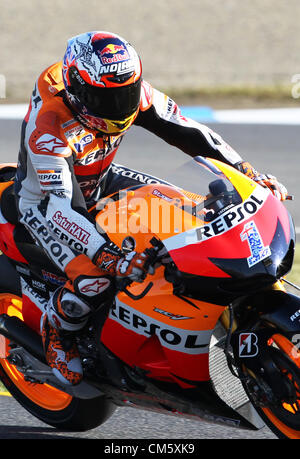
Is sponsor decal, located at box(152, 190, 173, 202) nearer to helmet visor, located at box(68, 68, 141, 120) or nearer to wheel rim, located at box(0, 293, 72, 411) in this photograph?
helmet visor, located at box(68, 68, 141, 120)

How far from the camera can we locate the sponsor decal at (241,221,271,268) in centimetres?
333

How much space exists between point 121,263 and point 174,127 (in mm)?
1472

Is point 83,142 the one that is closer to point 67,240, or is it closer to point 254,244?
point 67,240

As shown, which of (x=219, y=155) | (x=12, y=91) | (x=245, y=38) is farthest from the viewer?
(x=245, y=38)

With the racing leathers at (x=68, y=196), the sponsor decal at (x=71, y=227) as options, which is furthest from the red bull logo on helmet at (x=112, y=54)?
the sponsor decal at (x=71, y=227)

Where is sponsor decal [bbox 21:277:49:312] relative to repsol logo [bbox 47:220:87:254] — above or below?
below

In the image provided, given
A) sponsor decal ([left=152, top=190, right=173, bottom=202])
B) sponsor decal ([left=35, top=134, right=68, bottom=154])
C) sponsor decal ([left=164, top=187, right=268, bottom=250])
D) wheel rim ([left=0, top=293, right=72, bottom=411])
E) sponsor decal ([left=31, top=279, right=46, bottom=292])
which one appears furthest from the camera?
wheel rim ([left=0, top=293, right=72, bottom=411])

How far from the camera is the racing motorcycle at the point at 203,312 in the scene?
3.33 metres

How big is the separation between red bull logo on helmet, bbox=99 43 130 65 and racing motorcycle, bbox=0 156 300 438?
0.64m

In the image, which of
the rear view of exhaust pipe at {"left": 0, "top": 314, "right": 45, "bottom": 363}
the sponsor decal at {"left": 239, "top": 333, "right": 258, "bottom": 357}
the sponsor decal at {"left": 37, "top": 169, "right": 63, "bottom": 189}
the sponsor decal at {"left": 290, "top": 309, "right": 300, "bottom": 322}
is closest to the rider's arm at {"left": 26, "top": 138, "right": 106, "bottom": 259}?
the sponsor decal at {"left": 37, "top": 169, "right": 63, "bottom": 189}

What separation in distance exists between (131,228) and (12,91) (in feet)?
35.1

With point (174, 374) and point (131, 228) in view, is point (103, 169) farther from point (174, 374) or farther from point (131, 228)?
point (174, 374)
